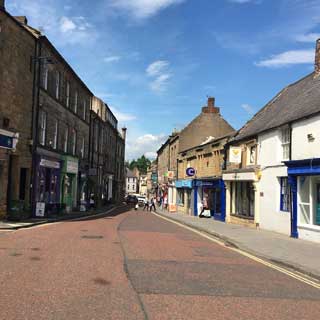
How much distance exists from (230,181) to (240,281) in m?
20.6

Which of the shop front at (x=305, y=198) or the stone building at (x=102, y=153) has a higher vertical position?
the stone building at (x=102, y=153)

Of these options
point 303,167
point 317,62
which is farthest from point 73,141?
point 303,167

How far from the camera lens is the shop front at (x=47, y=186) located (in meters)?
27.9

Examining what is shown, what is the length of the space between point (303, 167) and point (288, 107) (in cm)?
578

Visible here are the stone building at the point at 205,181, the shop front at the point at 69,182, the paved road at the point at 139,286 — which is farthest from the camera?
the shop front at the point at 69,182

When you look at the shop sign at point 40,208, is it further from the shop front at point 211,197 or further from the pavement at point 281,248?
the shop front at point 211,197

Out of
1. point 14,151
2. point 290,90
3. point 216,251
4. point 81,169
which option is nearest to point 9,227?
point 14,151

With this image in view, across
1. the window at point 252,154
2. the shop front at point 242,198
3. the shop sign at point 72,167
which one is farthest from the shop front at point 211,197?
the shop sign at point 72,167

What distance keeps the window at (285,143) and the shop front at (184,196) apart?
21140mm

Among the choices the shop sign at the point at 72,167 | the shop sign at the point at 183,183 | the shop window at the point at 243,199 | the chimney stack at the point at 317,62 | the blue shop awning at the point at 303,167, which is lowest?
the shop window at the point at 243,199

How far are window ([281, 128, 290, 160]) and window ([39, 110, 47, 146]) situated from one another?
1465 cm

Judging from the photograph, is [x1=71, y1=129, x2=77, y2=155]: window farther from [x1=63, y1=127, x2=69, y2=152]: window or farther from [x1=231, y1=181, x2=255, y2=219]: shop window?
[x1=231, y1=181, x2=255, y2=219]: shop window

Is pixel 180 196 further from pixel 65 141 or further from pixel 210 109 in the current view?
pixel 65 141

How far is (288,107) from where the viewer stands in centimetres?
2375
